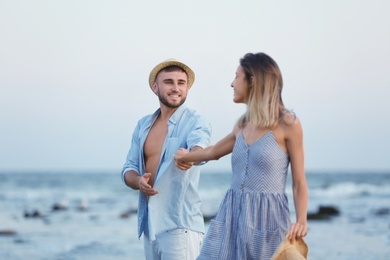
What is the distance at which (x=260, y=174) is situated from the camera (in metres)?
4.09

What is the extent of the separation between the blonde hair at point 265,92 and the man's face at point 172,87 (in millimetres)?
1509

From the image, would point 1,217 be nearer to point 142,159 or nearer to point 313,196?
point 313,196

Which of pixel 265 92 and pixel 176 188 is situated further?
pixel 176 188

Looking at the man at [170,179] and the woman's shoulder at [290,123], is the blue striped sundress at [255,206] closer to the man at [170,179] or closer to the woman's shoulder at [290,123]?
the woman's shoulder at [290,123]

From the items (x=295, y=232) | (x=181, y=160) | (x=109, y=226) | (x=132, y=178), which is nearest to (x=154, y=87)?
(x=132, y=178)

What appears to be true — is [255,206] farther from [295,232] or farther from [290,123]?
[290,123]

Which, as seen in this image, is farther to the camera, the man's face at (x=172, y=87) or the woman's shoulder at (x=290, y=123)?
the man's face at (x=172, y=87)

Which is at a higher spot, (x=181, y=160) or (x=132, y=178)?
(x=181, y=160)

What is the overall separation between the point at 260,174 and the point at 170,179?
4.77 feet

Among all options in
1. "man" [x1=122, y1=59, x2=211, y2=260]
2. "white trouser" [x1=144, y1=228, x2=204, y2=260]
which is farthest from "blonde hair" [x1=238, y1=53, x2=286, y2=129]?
"white trouser" [x1=144, y1=228, x2=204, y2=260]

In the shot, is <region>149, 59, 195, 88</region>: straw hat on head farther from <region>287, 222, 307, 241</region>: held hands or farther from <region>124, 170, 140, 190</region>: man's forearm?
<region>287, 222, 307, 241</region>: held hands

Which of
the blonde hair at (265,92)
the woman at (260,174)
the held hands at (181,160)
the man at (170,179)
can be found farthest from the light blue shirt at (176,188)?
the blonde hair at (265,92)

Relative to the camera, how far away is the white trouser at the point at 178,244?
5.43 m

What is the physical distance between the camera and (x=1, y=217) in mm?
23375
